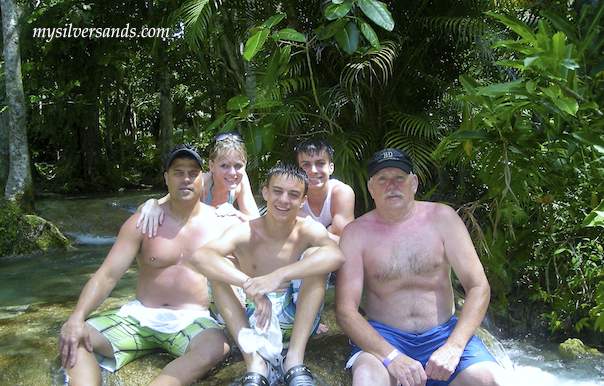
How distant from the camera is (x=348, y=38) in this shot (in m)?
4.21

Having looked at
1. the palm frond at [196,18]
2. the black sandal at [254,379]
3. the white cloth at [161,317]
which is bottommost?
the black sandal at [254,379]

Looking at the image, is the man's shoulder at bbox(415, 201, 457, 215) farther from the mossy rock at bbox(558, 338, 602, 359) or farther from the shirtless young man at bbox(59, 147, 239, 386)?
the mossy rock at bbox(558, 338, 602, 359)

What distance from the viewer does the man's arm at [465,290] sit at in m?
2.84

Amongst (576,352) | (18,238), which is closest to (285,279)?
(576,352)

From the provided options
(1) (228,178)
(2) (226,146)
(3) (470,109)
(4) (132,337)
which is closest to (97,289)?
(4) (132,337)

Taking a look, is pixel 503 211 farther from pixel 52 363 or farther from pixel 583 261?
pixel 52 363

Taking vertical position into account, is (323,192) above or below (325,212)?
above

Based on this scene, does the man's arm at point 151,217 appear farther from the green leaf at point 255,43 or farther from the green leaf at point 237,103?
the green leaf at point 237,103

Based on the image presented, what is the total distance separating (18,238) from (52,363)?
6.77 metres

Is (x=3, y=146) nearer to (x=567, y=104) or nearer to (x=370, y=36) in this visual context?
(x=370, y=36)

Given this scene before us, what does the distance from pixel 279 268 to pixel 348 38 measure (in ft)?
6.59

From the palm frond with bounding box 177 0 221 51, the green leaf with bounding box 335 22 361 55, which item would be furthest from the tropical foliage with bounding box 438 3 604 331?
the palm frond with bounding box 177 0 221 51

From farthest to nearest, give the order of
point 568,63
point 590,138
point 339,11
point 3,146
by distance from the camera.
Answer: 1. point 3,146
2. point 339,11
3. point 590,138
4. point 568,63

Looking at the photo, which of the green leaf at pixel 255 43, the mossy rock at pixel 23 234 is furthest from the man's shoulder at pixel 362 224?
the mossy rock at pixel 23 234
